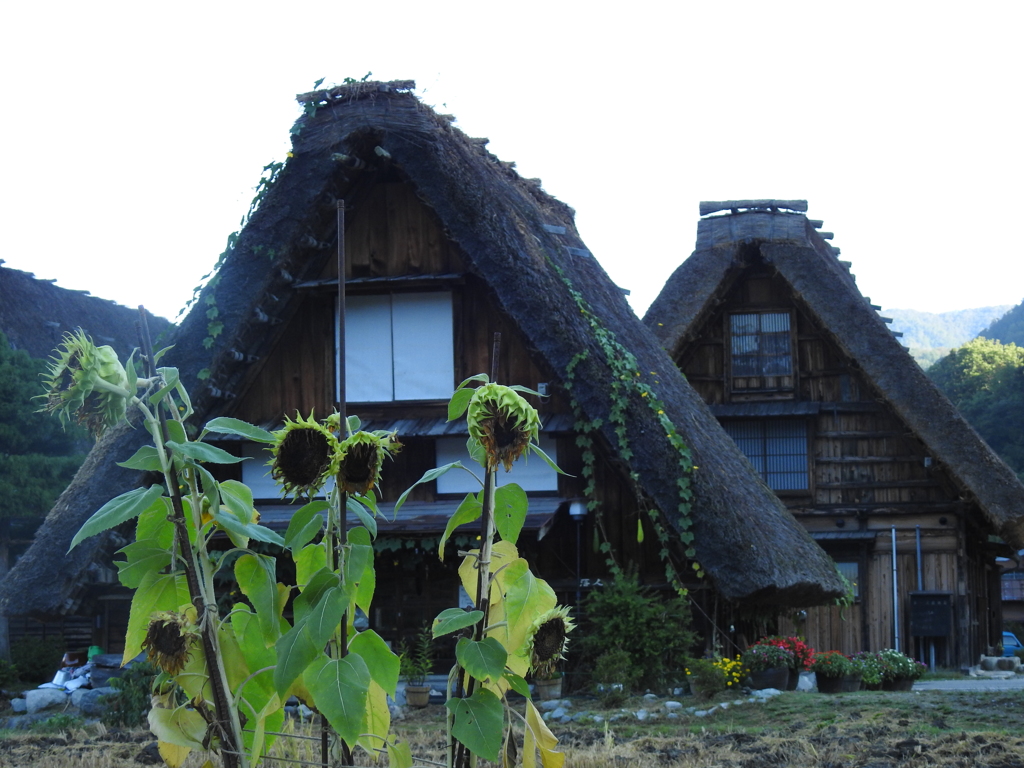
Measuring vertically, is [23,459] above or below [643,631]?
above

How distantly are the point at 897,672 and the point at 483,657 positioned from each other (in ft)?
41.5

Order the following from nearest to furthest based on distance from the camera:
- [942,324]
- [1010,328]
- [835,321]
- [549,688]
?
1. [549,688]
2. [835,321]
3. [1010,328]
4. [942,324]

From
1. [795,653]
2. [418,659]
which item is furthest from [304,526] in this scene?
[795,653]

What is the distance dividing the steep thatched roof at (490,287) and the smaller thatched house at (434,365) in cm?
2

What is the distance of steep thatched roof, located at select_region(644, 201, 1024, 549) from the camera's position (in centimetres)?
1587

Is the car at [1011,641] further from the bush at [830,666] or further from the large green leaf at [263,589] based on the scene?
the large green leaf at [263,589]

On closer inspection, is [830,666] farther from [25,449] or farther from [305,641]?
[25,449]

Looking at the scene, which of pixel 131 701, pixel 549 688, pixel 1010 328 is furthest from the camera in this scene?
pixel 1010 328

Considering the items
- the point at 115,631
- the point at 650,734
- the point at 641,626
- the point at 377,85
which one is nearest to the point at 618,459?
the point at 641,626

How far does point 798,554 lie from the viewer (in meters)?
10.7

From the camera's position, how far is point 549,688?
9992 mm

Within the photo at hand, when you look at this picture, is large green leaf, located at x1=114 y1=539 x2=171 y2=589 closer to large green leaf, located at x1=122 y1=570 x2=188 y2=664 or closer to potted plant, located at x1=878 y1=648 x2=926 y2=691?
large green leaf, located at x1=122 y1=570 x2=188 y2=664

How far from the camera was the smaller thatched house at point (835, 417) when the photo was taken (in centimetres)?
1712

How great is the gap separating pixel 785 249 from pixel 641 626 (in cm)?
982
